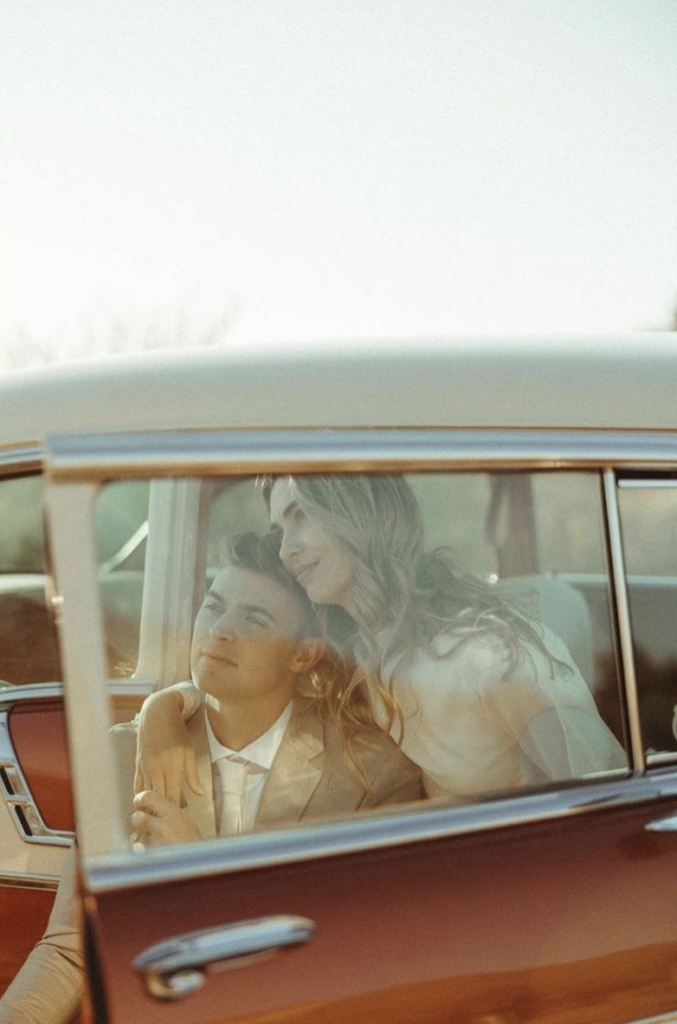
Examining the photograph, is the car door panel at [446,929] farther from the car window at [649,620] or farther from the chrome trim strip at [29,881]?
the chrome trim strip at [29,881]

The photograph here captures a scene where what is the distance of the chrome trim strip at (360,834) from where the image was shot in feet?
4.61

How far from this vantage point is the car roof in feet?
5.44

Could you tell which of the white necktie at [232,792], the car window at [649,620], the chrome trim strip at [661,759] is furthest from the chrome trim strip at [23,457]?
the chrome trim strip at [661,759]

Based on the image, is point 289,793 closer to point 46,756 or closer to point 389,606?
point 389,606

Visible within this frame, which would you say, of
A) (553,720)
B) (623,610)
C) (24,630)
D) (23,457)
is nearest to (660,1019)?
(553,720)

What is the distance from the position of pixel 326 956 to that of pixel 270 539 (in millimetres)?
906

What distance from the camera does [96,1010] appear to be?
1344 mm

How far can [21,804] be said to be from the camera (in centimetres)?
238

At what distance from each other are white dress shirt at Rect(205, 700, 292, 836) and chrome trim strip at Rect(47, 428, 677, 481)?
0.66 m

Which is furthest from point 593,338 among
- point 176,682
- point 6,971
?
point 6,971

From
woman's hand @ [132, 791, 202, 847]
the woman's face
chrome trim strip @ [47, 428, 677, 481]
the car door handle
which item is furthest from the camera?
the woman's face

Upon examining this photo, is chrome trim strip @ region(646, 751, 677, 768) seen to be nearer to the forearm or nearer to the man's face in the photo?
the man's face

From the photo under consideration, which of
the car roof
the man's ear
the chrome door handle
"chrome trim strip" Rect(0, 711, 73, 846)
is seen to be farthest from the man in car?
the car roof

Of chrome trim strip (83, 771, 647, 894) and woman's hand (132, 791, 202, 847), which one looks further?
woman's hand (132, 791, 202, 847)
